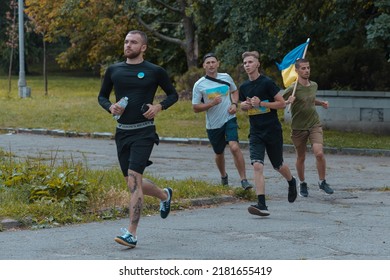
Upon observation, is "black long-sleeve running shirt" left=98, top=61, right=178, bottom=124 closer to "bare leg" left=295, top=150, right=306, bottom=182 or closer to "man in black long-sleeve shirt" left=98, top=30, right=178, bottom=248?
"man in black long-sleeve shirt" left=98, top=30, right=178, bottom=248

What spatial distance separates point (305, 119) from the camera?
13281 millimetres

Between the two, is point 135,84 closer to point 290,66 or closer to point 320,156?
point 290,66

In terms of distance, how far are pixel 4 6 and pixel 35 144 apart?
173 feet

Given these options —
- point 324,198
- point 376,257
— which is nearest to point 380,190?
point 324,198

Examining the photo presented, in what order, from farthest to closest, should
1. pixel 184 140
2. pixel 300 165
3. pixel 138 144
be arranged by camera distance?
pixel 184 140 < pixel 300 165 < pixel 138 144

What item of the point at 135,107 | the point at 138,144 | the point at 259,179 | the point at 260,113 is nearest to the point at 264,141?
the point at 260,113

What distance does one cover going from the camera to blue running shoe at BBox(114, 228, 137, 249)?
8.83m

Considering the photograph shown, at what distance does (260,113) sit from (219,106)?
5.99 ft

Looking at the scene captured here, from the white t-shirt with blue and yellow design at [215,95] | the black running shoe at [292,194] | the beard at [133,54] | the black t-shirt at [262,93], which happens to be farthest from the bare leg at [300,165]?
the beard at [133,54]

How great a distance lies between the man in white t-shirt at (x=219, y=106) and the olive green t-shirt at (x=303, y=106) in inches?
30.9

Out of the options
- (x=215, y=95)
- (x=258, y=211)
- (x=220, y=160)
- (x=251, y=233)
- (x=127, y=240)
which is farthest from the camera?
(x=220, y=160)

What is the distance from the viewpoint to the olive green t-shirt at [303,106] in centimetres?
1305

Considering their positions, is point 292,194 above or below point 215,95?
below

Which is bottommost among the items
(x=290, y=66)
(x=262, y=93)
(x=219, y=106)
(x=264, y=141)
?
(x=264, y=141)
